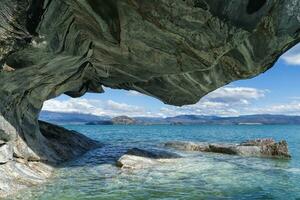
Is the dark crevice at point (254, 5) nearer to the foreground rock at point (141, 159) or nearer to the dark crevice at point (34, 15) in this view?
the dark crevice at point (34, 15)

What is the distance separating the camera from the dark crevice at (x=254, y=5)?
14.2 meters

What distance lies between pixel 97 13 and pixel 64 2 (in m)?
1.34

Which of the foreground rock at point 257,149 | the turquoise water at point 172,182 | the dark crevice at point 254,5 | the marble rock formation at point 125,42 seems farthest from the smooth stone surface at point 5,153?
the foreground rock at point 257,149

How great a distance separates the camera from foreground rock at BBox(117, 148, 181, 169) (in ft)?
77.8

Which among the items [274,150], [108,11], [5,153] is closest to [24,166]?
[5,153]

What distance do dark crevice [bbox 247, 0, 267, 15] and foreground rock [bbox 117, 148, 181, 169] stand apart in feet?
39.4

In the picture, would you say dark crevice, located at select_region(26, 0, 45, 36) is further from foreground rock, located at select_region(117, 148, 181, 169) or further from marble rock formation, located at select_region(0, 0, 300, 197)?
foreground rock, located at select_region(117, 148, 181, 169)

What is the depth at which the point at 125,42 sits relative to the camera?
17.2 meters

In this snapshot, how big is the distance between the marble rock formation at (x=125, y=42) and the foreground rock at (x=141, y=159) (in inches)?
161

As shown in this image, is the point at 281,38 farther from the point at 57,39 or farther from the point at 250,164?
the point at 250,164

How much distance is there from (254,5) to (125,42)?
18.2 feet

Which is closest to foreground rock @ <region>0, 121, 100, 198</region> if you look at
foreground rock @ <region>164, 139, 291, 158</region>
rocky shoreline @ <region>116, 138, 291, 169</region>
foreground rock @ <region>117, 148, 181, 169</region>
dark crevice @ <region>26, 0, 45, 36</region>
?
foreground rock @ <region>117, 148, 181, 169</region>

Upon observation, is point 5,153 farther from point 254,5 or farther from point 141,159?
point 254,5

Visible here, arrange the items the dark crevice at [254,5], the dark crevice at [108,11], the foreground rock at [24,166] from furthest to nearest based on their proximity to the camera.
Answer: the foreground rock at [24,166] < the dark crevice at [108,11] < the dark crevice at [254,5]
